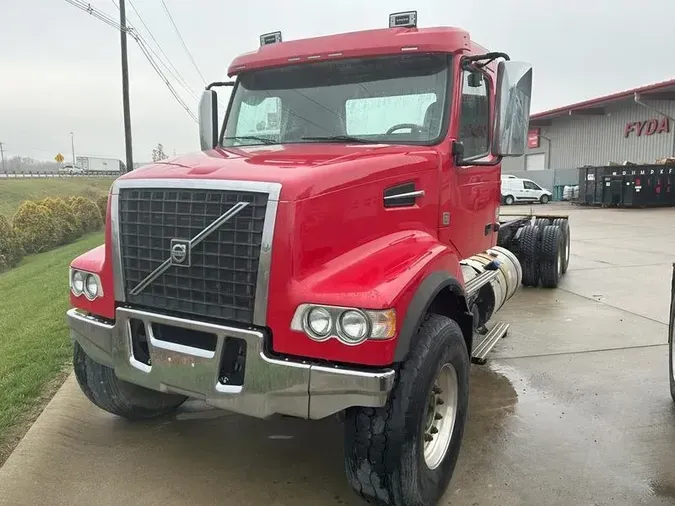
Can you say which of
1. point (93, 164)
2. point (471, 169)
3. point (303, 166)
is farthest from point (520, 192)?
point (93, 164)

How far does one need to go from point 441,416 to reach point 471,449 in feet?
1.95

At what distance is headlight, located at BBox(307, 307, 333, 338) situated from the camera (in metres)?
2.67

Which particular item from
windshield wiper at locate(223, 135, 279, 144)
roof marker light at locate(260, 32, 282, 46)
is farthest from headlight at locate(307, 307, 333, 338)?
roof marker light at locate(260, 32, 282, 46)

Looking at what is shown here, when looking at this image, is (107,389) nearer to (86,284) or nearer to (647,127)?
(86,284)

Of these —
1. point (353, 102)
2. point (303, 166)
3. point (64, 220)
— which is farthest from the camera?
point (64, 220)

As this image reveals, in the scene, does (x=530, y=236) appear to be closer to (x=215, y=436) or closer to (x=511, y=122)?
(x=511, y=122)

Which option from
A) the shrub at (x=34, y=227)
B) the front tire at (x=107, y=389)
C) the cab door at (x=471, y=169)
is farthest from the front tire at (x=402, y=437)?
the shrub at (x=34, y=227)

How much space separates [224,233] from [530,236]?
6.96 m

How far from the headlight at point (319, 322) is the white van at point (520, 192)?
1241 inches

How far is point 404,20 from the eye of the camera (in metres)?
4.16

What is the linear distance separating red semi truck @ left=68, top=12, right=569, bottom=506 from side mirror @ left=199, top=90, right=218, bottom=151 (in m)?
0.47

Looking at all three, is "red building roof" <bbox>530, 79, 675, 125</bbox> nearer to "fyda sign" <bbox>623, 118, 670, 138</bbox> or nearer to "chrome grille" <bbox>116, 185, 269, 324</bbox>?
"fyda sign" <bbox>623, 118, 670, 138</bbox>

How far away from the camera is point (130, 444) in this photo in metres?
3.86

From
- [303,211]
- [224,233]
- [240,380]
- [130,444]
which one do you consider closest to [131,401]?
[130,444]
